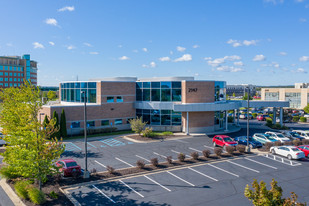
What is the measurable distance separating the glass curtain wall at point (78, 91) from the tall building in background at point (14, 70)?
245ft

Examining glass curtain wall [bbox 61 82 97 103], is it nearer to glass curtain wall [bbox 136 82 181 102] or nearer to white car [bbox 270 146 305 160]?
glass curtain wall [bbox 136 82 181 102]

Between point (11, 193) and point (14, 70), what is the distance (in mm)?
108886

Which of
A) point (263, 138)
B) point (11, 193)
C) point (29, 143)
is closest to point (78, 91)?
point (11, 193)

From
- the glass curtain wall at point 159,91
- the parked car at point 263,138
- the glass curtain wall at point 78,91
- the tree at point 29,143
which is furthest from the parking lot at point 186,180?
the glass curtain wall at point 78,91

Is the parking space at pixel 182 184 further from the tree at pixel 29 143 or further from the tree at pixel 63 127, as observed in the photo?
the tree at pixel 63 127

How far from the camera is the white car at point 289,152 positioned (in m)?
24.1

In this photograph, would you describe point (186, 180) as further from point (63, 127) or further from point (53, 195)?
point (63, 127)

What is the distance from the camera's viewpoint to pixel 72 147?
30062mm

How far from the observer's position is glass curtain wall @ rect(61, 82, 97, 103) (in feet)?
137

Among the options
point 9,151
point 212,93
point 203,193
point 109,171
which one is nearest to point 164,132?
Answer: point 212,93

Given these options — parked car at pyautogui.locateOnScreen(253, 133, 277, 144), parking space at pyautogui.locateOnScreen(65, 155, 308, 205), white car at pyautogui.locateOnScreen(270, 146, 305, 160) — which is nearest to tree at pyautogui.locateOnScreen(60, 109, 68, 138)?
parking space at pyautogui.locateOnScreen(65, 155, 308, 205)

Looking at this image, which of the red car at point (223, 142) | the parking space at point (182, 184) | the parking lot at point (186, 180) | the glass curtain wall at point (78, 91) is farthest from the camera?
the glass curtain wall at point (78, 91)

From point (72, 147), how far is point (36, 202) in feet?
50.9

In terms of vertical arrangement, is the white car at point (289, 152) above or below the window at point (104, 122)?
below
